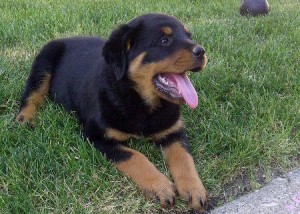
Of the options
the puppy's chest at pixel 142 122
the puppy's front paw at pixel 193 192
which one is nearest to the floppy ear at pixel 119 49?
the puppy's chest at pixel 142 122

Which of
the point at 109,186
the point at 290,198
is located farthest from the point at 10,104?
the point at 290,198

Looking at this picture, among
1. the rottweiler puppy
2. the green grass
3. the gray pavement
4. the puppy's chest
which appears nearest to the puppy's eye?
the rottweiler puppy

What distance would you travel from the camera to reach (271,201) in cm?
278

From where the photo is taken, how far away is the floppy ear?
2984mm

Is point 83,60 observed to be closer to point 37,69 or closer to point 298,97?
point 37,69

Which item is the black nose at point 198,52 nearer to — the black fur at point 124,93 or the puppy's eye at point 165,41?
the black fur at point 124,93

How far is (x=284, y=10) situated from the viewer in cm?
703

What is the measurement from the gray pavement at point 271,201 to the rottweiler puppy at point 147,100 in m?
0.20

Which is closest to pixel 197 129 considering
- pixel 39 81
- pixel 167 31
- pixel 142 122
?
pixel 142 122

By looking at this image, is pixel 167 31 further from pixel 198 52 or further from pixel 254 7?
pixel 254 7

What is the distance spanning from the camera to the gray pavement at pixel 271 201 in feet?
8.86

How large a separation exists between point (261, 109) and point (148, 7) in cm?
310

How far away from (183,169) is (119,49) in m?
0.83

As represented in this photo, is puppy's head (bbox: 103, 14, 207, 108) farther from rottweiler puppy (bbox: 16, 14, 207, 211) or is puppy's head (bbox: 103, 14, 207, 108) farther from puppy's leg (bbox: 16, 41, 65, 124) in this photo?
puppy's leg (bbox: 16, 41, 65, 124)
